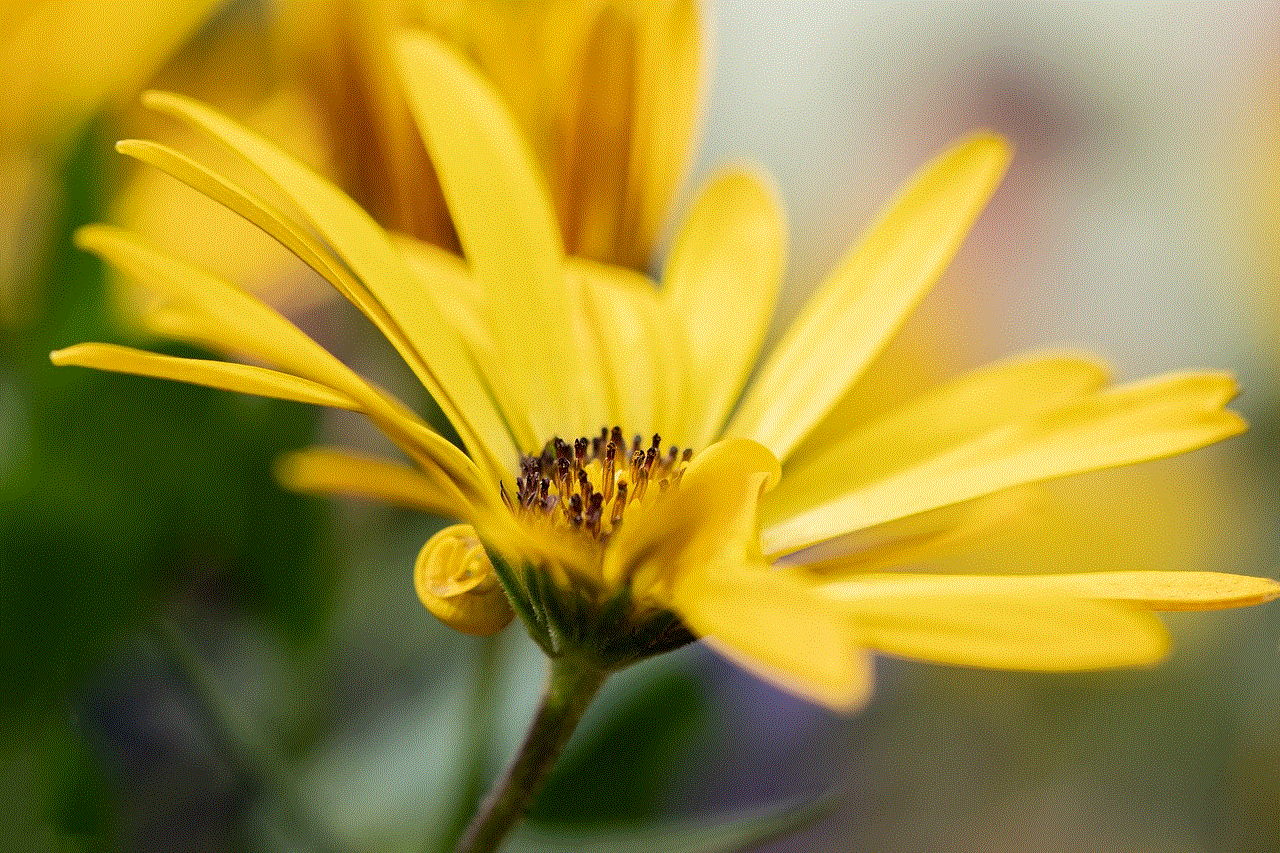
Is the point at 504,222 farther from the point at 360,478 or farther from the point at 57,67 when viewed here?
the point at 57,67

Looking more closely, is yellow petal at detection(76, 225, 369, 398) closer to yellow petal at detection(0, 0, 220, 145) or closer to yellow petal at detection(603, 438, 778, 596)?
yellow petal at detection(603, 438, 778, 596)

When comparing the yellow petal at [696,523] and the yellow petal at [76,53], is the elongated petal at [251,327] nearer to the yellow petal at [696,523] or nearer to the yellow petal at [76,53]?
the yellow petal at [696,523]

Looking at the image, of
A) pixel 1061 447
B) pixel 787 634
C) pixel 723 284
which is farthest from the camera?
pixel 723 284

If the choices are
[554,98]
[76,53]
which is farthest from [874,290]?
[76,53]

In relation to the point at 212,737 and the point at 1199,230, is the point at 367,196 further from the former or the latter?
the point at 1199,230

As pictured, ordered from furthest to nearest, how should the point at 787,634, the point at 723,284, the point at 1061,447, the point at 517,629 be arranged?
1. the point at 517,629
2. the point at 723,284
3. the point at 1061,447
4. the point at 787,634

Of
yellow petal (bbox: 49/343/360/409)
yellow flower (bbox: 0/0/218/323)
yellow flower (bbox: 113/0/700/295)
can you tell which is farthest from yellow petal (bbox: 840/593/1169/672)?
yellow flower (bbox: 0/0/218/323)

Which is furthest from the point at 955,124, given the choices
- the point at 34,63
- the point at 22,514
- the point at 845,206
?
the point at 22,514
